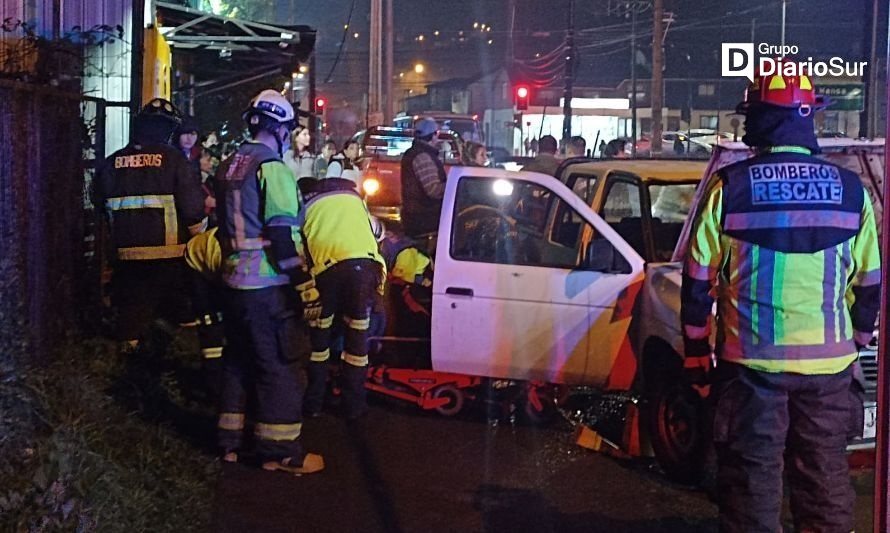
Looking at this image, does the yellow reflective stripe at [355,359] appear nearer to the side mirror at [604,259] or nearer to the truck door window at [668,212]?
the side mirror at [604,259]

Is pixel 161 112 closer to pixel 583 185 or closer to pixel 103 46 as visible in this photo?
pixel 103 46

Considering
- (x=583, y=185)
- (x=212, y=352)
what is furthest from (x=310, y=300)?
(x=583, y=185)

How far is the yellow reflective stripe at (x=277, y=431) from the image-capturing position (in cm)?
607

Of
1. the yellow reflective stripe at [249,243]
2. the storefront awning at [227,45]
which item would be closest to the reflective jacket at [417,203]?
the yellow reflective stripe at [249,243]

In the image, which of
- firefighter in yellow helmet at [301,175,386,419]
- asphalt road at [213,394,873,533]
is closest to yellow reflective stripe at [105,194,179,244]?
firefighter in yellow helmet at [301,175,386,419]

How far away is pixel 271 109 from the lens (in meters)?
5.99

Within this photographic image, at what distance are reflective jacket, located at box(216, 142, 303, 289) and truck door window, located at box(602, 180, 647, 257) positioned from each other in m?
2.51

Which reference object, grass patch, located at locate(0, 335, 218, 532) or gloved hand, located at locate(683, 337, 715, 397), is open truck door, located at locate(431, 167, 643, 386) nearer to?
grass patch, located at locate(0, 335, 218, 532)

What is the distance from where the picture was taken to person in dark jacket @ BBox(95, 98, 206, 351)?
7500 mm

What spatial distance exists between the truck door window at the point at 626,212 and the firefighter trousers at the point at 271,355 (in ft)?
8.20

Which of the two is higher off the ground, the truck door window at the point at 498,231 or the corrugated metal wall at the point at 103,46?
the corrugated metal wall at the point at 103,46

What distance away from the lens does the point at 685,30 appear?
185ft

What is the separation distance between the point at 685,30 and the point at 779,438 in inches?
2157

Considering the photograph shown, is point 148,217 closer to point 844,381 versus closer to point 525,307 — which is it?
point 525,307
